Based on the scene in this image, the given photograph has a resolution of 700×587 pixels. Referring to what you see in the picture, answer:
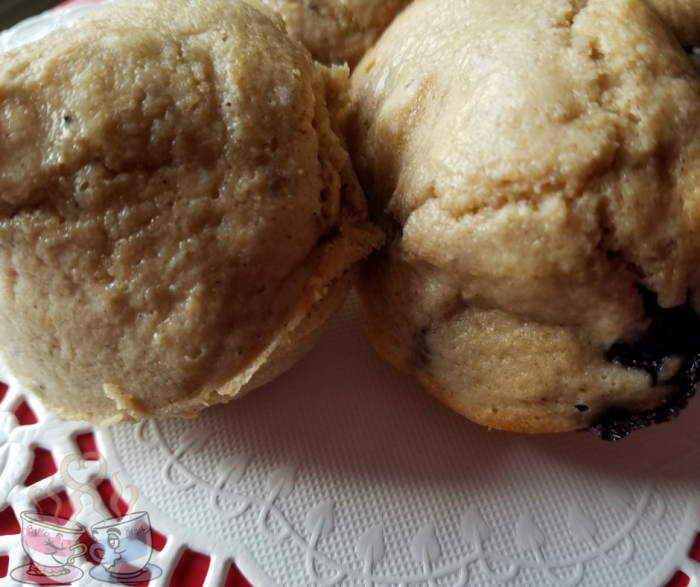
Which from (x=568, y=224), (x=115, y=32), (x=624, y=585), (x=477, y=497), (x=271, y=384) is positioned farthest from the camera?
(x=271, y=384)

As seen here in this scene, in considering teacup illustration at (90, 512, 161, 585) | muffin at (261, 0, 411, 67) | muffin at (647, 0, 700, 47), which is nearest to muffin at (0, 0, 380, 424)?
teacup illustration at (90, 512, 161, 585)

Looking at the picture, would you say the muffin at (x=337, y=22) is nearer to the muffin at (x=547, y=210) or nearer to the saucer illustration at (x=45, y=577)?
the muffin at (x=547, y=210)

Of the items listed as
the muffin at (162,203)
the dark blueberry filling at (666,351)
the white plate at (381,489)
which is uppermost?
the muffin at (162,203)

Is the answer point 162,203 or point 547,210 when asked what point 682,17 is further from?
point 162,203

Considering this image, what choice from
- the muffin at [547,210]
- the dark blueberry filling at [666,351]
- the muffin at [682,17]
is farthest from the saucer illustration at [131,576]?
the muffin at [682,17]

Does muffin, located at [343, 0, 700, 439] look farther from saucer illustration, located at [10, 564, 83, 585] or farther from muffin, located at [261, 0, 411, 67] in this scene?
saucer illustration, located at [10, 564, 83, 585]

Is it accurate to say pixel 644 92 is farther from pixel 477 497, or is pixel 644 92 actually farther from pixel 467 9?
pixel 477 497

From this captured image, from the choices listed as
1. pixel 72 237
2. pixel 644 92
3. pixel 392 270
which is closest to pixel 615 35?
pixel 644 92
